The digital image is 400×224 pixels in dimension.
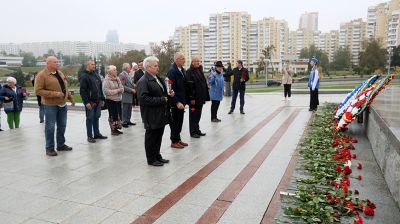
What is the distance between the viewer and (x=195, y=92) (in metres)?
7.15

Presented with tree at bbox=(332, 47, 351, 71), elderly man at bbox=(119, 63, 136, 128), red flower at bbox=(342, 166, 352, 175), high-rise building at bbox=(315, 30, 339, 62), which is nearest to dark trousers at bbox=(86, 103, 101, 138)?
elderly man at bbox=(119, 63, 136, 128)

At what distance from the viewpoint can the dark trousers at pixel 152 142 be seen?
5168 millimetres

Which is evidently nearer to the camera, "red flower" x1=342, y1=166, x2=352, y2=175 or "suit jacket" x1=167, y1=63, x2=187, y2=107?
"red flower" x1=342, y1=166, x2=352, y2=175

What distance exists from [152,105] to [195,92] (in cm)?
225

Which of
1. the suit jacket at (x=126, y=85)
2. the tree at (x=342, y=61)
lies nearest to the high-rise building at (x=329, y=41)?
the tree at (x=342, y=61)

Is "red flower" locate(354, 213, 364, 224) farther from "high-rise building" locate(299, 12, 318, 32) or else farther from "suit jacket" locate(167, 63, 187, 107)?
"high-rise building" locate(299, 12, 318, 32)

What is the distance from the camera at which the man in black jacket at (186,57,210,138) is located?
6914mm

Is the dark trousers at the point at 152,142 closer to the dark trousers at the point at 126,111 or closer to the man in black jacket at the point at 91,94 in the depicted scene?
the man in black jacket at the point at 91,94

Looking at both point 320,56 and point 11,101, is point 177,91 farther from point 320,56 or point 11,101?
point 320,56

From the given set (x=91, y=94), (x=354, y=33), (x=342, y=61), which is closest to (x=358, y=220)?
(x=91, y=94)

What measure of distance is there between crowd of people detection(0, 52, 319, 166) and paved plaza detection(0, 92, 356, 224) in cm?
35

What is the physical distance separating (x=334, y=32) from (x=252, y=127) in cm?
12704

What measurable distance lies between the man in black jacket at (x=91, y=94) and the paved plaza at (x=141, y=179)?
1.46ft

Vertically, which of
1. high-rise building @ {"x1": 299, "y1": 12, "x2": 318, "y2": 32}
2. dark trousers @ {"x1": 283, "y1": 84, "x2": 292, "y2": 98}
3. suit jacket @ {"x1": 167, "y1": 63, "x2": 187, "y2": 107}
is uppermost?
high-rise building @ {"x1": 299, "y1": 12, "x2": 318, "y2": 32}
